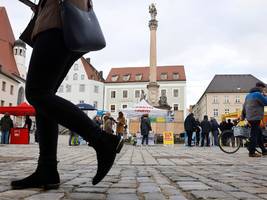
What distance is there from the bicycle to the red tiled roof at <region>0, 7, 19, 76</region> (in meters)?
47.1

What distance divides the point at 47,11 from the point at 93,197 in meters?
1.44

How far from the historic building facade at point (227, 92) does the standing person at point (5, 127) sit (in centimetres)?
6415

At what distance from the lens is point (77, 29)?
8.76 ft

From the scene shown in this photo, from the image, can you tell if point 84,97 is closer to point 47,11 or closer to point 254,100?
point 254,100

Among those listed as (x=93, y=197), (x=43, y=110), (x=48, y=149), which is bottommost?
(x=93, y=197)

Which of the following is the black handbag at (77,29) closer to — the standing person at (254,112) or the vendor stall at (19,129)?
the standing person at (254,112)

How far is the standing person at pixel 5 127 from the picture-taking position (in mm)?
20312

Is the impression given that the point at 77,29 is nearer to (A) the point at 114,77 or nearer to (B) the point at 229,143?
(B) the point at 229,143

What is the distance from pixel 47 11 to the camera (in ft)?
9.63

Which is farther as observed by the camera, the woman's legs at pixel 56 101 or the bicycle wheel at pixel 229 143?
the bicycle wheel at pixel 229 143

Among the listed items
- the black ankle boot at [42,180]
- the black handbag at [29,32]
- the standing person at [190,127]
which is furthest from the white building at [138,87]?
the black ankle boot at [42,180]

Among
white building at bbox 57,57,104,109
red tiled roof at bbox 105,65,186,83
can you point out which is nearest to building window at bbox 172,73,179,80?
red tiled roof at bbox 105,65,186,83

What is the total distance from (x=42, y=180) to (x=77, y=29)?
1.22 metres

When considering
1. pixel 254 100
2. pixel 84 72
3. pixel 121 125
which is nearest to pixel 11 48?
pixel 84 72
